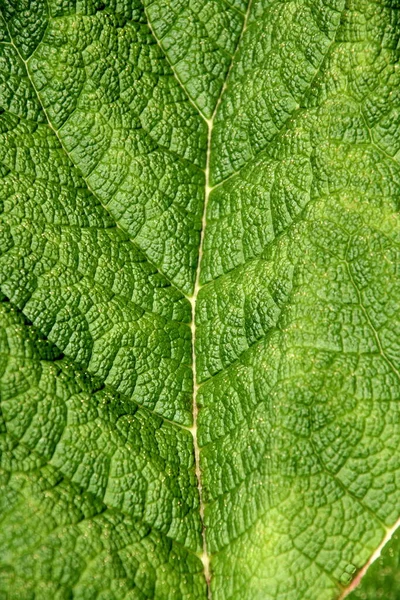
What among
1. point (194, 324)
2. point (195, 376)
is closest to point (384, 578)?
point (195, 376)

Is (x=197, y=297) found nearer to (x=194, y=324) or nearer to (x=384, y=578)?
(x=194, y=324)

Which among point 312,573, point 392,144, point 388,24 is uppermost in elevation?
→ point 388,24

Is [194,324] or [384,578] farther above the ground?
[194,324]

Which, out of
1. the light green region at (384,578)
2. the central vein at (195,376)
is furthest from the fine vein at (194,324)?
the light green region at (384,578)

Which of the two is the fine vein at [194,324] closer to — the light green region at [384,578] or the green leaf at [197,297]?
the green leaf at [197,297]

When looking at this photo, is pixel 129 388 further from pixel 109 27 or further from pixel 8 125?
pixel 109 27

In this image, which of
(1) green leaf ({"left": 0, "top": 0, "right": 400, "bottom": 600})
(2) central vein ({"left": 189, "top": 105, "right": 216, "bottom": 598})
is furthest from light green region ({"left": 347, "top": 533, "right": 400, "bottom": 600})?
(2) central vein ({"left": 189, "top": 105, "right": 216, "bottom": 598})

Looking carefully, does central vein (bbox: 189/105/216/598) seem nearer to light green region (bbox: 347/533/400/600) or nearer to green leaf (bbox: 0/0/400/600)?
green leaf (bbox: 0/0/400/600)

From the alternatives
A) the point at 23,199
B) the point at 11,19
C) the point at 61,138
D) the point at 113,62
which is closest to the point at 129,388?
the point at 23,199
